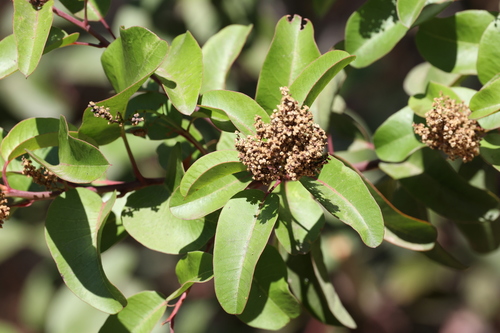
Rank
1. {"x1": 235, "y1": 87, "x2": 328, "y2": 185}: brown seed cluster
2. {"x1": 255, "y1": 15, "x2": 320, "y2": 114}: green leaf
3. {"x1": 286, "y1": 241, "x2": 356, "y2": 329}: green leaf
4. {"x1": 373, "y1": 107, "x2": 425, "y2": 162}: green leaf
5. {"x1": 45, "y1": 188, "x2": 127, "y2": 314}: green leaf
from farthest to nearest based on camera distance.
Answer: {"x1": 286, "y1": 241, "x2": 356, "y2": 329}: green leaf < {"x1": 373, "y1": 107, "x2": 425, "y2": 162}: green leaf < {"x1": 255, "y1": 15, "x2": 320, "y2": 114}: green leaf < {"x1": 45, "y1": 188, "x2": 127, "y2": 314}: green leaf < {"x1": 235, "y1": 87, "x2": 328, "y2": 185}: brown seed cluster

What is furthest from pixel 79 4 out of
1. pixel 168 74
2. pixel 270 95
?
pixel 270 95

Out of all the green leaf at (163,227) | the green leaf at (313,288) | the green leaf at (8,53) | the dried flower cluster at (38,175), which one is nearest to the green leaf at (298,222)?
the green leaf at (163,227)

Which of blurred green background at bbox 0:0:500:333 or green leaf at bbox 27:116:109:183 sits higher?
green leaf at bbox 27:116:109:183

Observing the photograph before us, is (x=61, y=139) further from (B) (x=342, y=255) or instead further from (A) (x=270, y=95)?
(B) (x=342, y=255)

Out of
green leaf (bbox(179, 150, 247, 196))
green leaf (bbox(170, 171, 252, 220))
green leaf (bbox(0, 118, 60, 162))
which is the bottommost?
green leaf (bbox(170, 171, 252, 220))

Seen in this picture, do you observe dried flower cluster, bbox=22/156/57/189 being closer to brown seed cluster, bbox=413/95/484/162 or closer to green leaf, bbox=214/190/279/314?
green leaf, bbox=214/190/279/314

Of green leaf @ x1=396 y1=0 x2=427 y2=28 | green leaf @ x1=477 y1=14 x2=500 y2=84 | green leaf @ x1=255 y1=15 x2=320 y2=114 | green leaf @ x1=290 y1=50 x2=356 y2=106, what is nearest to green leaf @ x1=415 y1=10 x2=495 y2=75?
green leaf @ x1=477 y1=14 x2=500 y2=84

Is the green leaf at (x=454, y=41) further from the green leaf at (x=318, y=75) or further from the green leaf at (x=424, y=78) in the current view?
the green leaf at (x=318, y=75)
